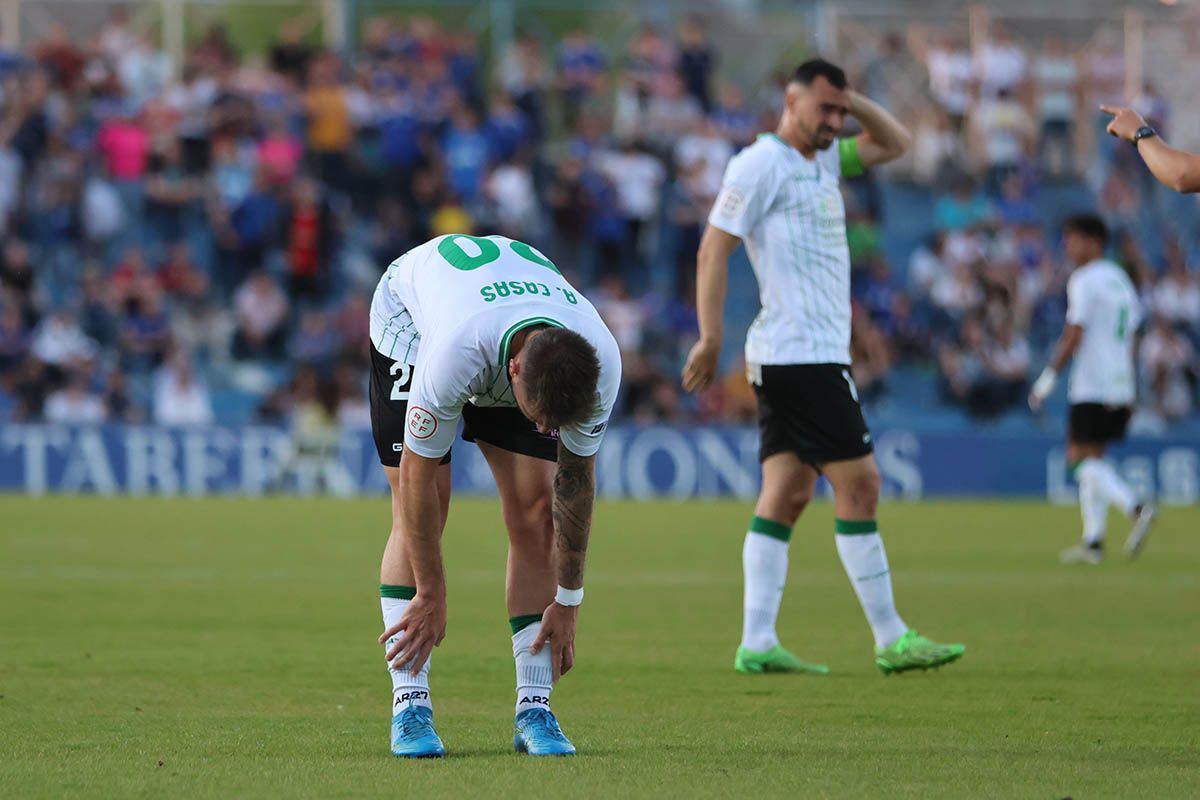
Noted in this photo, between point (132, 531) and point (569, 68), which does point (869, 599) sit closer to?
point (132, 531)

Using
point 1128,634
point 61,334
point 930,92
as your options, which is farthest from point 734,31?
point 1128,634

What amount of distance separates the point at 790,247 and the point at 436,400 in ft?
11.6

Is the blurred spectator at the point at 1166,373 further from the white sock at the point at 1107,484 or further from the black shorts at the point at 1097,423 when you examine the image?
the white sock at the point at 1107,484

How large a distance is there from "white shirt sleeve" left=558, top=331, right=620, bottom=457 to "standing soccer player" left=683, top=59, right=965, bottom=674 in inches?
104

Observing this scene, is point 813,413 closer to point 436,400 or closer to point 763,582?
point 763,582

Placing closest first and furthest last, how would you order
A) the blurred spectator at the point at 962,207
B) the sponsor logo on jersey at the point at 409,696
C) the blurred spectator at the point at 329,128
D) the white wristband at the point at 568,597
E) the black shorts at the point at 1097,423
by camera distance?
the white wristband at the point at 568,597 → the sponsor logo on jersey at the point at 409,696 → the black shorts at the point at 1097,423 → the blurred spectator at the point at 329,128 → the blurred spectator at the point at 962,207

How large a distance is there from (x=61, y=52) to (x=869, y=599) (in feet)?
64.0

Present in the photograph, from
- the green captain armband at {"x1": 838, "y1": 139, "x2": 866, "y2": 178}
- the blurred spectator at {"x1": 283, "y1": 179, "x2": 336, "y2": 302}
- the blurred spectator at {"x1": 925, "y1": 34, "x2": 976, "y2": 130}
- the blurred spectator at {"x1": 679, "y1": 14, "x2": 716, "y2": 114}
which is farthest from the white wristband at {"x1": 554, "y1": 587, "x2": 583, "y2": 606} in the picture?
the blurred spectator at {"x1": 925, "y1": 34, "x2": 976, "y2": 130}

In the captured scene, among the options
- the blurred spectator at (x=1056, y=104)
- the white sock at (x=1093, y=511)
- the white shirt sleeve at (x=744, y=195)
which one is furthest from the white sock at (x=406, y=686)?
the blurred spectator at (x=1056, y=104)

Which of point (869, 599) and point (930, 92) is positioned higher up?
point (930, 92)

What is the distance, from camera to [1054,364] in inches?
561

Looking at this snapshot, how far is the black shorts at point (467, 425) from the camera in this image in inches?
239

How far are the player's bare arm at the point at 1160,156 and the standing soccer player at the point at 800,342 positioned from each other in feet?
5.94

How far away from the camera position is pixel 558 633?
5.95 metres
